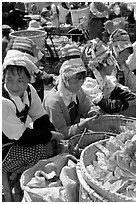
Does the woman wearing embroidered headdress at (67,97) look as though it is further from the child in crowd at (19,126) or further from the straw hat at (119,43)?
the straw hat at (119,43)

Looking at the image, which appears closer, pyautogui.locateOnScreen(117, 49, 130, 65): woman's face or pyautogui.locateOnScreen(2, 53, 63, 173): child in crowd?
pyautogui.locateOnScreen(2, 53, 63, 173): child in crowd

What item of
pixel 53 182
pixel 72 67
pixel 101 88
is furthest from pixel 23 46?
pixel 53 182

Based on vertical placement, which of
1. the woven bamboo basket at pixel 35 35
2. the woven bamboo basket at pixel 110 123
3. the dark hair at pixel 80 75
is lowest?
the woven bamboo basket at pixel 110 123

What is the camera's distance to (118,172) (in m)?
1.20

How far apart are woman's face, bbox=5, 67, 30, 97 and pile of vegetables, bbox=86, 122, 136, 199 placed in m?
0.60

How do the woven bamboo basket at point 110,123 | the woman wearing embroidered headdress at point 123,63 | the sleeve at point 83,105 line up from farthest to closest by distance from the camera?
the woman wearing embroidered headdress at point 123,63
the sleeve at point 83,105
the woven bamboo basket at point 110,123

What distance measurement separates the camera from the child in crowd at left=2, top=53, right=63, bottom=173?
166 cm

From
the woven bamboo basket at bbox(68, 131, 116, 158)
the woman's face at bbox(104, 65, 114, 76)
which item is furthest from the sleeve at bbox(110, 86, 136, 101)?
the woven bamboo basket at bbox(68, 131, 116, 158)

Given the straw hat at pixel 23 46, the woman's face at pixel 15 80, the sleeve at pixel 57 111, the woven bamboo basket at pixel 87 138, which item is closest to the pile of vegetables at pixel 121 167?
the woven bamboo basket at pixel 87 138

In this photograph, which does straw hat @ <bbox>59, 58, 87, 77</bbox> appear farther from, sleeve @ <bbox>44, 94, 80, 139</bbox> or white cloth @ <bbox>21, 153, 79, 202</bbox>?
white cloth @ <bbox>21, 153, 79, 202</bbox>

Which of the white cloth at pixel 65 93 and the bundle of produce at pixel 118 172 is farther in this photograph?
the white cloth at pixel 65 93

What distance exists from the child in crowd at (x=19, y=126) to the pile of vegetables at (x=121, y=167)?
0.51 m

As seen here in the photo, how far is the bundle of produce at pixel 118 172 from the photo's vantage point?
3.89 feet

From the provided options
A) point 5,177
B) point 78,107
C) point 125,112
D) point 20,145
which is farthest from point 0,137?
point 125,112
